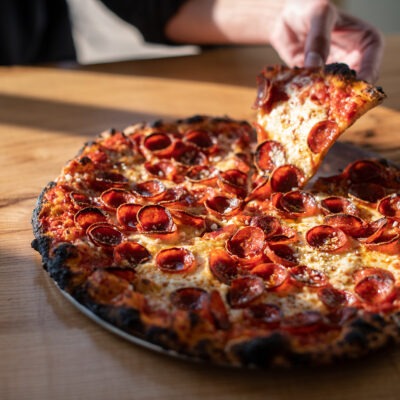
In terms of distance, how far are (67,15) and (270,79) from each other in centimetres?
152

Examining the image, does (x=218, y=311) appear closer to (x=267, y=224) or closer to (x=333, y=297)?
(x=333, y=297)

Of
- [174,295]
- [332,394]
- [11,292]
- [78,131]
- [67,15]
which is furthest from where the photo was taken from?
[67,15]

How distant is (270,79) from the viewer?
2131mm

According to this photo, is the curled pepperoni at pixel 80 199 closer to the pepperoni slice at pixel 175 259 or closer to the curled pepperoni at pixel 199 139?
the pepperoni slice at pixel 175 259

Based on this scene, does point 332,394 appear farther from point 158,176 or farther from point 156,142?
point 156,142

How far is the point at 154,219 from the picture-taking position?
5.82 feet

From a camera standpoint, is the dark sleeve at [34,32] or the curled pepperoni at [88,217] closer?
the curled pepperoni at [88,217]

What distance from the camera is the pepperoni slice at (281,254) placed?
1.61 metres

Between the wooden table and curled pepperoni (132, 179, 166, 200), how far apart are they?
1.16 feet

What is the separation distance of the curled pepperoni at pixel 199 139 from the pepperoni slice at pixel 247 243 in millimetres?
547

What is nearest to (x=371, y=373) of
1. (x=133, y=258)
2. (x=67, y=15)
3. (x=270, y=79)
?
(x=133, y=258)

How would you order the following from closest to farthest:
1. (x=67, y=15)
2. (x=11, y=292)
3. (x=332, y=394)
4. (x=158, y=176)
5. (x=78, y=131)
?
(x=332, y=394) < (x=11, y=292) < (x=158, y=176) < (x=78, y=131) < (x=67, y=15)

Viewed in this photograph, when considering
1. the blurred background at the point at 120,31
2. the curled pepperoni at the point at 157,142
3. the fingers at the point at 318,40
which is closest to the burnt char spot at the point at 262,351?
the curled pepperoni at the point at 157,142

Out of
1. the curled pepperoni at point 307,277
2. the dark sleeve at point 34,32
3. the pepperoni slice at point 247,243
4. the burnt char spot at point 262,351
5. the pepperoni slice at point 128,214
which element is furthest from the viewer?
the dark sleeve at point 34,32
